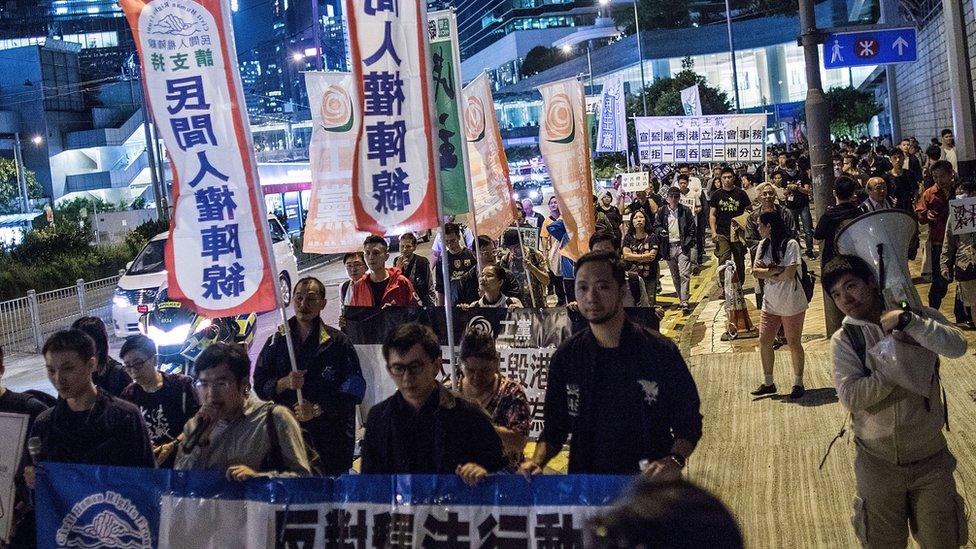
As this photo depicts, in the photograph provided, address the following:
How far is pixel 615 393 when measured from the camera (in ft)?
13.3

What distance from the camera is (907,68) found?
3859cm

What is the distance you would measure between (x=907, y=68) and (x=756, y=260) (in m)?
32.8

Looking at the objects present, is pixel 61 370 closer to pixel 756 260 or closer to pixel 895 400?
pixel 895 400

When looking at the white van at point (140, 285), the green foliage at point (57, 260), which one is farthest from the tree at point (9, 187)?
the white van at point (140, 285)

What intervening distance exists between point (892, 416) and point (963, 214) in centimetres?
580

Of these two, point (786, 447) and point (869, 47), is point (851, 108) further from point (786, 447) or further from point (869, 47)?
point (786, 447)

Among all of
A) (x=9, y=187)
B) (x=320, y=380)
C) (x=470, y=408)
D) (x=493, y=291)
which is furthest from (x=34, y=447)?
(x=9, y=187)

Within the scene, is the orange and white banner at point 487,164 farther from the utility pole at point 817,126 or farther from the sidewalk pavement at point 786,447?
the utility pole at point 817,126

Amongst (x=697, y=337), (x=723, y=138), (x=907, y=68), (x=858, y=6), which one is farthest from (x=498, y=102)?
(x=697, y=337)

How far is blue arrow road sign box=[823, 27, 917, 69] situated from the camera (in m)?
11.3

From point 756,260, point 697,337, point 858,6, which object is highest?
point 858,6

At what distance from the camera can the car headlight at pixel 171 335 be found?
478 inches

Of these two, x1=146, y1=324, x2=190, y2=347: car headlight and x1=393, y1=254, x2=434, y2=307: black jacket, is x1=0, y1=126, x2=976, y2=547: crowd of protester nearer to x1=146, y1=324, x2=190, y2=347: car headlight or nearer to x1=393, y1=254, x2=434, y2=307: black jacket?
x1=393, y1=254, x2=434, y2=307: black jacket

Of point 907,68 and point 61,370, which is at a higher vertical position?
point 907,68
